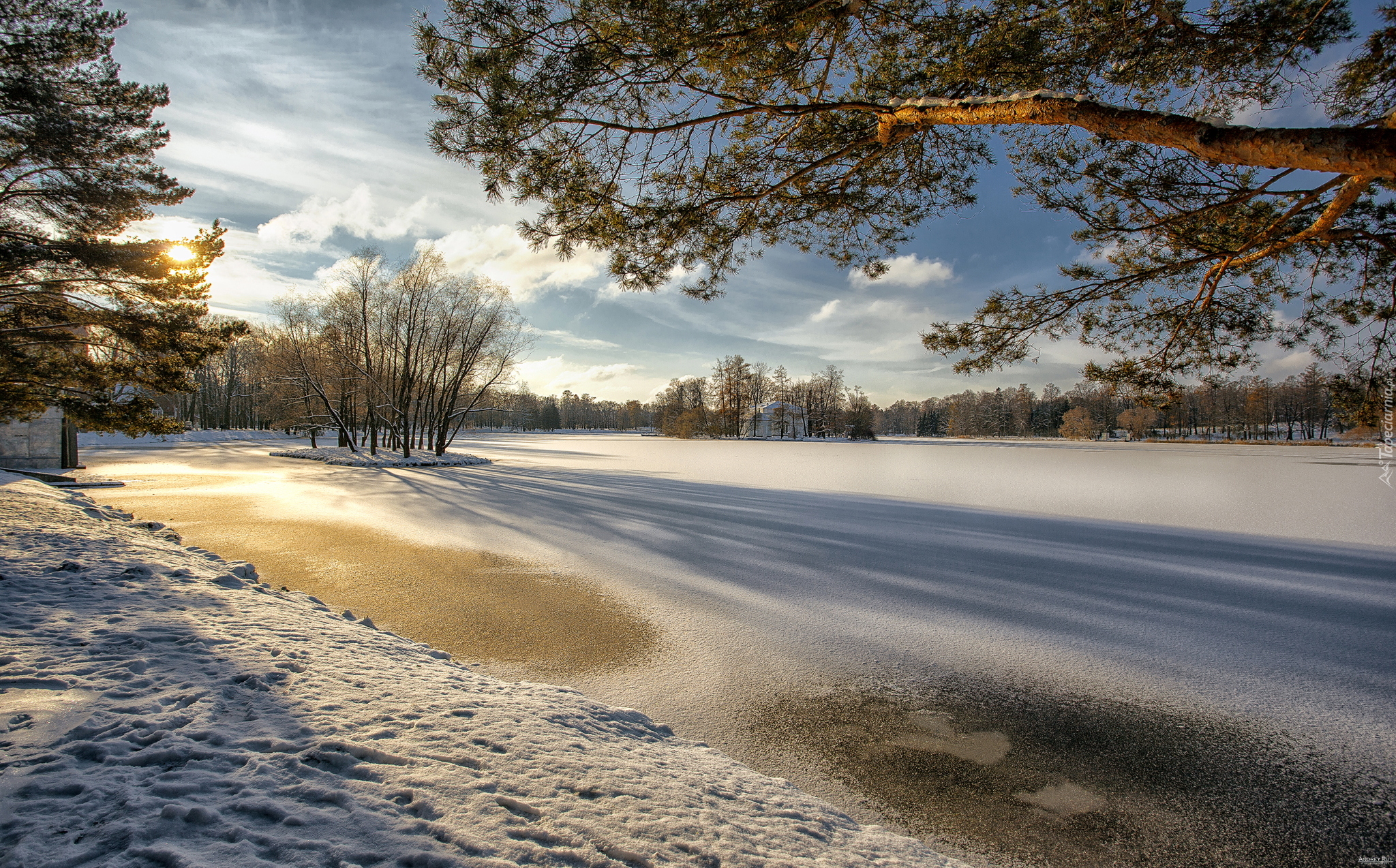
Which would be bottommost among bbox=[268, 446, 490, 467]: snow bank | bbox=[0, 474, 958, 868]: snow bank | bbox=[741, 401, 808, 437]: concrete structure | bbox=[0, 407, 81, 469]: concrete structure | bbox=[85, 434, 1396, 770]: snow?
bbox=[85, 434, 1396, 770]: snow

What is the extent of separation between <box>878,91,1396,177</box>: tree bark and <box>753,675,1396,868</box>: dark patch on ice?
3.15 metres

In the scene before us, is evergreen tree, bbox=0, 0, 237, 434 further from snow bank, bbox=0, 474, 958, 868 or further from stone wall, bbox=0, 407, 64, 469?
stone wall, bbox=0, 407, 64, 469

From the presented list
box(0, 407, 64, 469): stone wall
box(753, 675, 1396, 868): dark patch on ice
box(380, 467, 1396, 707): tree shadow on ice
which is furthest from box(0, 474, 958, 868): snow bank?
box(0, 407, 64, 469): stone wall

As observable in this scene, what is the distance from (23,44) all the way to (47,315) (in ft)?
11.3

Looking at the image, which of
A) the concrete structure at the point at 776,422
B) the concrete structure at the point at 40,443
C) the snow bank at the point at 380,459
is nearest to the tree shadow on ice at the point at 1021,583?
the snow bank at the point at 380,459

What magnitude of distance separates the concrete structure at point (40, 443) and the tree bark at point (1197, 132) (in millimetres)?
23400

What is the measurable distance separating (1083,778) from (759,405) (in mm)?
74322

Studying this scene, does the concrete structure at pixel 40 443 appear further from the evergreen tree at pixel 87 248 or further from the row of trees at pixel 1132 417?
the row of trees at pixel 1132 417

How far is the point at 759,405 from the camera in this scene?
7625 cm

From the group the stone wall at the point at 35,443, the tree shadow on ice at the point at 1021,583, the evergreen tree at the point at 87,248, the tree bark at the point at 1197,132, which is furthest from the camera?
the stone wall at the point at 35,443

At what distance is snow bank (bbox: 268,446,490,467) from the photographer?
20781 millimetres

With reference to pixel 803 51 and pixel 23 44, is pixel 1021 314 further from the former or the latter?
pixel 23 44

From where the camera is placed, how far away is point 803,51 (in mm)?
4883

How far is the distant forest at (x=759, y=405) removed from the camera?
2842cm
